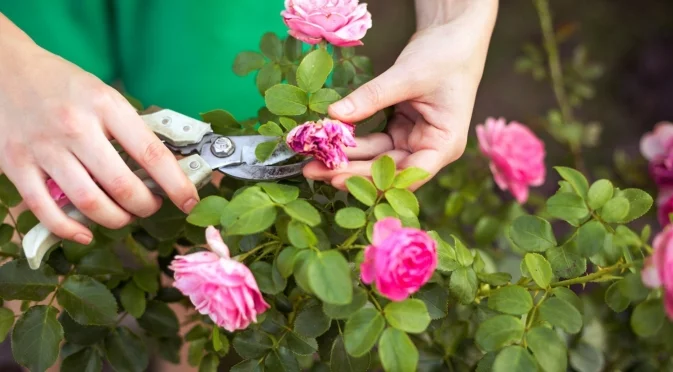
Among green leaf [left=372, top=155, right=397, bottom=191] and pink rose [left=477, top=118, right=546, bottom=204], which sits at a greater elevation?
green leaf [left=372, top=155, right=397, bottom=191]

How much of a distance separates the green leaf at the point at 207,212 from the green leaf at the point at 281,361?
0.58 ft

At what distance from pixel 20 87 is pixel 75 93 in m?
0.07

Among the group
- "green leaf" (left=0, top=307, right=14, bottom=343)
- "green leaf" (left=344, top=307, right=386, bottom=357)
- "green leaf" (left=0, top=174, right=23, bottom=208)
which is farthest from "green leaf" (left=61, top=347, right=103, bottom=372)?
"green leaf" (left=344, top=307, right=386, bottom=357)

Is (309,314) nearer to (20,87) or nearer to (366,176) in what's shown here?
(366,176)

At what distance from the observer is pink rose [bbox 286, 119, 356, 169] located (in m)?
0.65

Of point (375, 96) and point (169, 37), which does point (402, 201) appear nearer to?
point (375, 96)

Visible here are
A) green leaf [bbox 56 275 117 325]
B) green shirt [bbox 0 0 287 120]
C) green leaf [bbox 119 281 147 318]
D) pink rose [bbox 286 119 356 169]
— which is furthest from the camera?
green shirt [bbox 0 0 287 120]

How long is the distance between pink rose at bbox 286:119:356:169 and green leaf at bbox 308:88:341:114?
67mm

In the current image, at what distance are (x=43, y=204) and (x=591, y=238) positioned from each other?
0.58 m

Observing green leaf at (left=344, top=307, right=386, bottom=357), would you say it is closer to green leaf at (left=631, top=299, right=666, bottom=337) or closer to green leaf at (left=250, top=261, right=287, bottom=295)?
green leaf at (left=250, top=261, right=287, bottom=295)

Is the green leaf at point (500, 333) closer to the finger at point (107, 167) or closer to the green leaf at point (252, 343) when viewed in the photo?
the green leaf at point (252, 343)

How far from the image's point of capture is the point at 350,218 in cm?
64

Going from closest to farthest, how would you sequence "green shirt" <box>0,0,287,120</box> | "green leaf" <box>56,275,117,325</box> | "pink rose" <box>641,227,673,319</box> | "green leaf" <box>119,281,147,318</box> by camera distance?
"pink rose" <box>641,227,673,319</box> → "green leaf" <box>56,275,117,325</box> → "green leaf" <box>119,281,147,318</box> → "green shirt" <box>0,0,287,120</box>

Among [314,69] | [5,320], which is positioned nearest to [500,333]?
[314,69]
